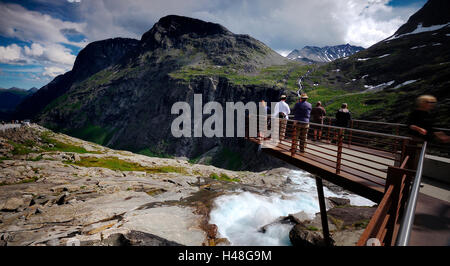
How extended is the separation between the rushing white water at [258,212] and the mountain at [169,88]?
61.9m

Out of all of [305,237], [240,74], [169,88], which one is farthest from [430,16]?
[305,237]

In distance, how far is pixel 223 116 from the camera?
94.1 metres

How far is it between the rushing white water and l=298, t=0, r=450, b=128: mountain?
20973 millimetres

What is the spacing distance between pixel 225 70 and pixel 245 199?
119 meters

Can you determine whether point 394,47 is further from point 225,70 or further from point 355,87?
point 225,70

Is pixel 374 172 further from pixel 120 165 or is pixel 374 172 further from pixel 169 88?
pixel 169 88

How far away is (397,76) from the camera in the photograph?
2699 inches

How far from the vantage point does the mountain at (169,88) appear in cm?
9756

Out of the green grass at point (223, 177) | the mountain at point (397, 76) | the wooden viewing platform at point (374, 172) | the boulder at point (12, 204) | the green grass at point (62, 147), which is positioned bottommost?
the green grass at point (223, 177)

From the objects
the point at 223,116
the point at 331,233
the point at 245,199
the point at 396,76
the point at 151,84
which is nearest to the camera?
the point at 331,233

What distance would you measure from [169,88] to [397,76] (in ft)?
350

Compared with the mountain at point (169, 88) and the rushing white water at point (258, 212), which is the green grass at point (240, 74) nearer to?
the mountain at point (169, 88)

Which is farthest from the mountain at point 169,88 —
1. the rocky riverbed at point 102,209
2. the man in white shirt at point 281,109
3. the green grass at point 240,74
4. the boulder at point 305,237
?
the boulder at point 305,237
